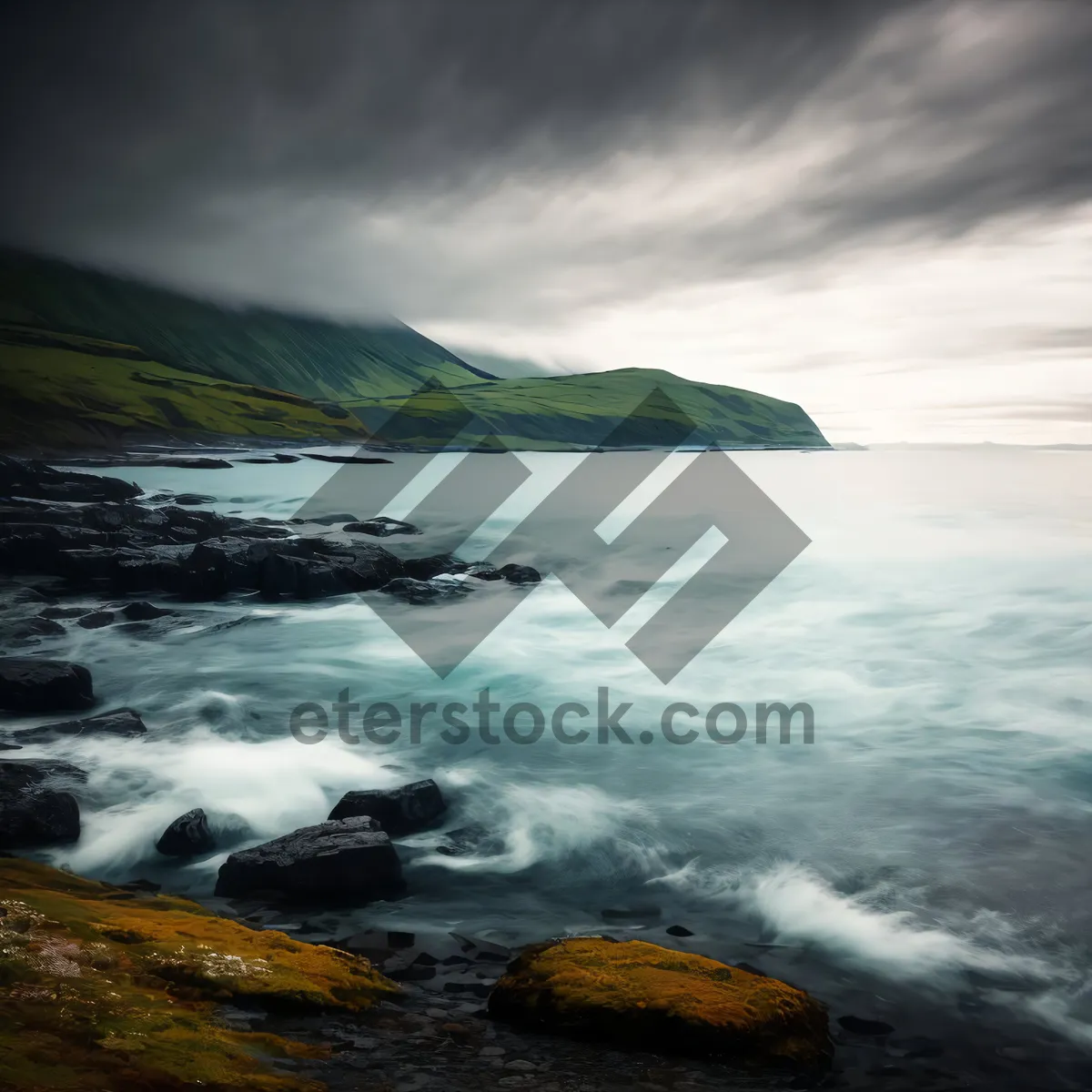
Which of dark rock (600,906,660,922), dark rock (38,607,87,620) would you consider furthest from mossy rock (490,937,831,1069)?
dark rock (38,607,87,620)

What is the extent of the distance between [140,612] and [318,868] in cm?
2121

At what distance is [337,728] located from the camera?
19.8 metres

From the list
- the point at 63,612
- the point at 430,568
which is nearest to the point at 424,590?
the point at 430,568

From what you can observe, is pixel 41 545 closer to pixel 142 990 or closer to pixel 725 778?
pixel 725 778

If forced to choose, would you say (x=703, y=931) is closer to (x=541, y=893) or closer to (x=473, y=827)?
(x=541, y=893)

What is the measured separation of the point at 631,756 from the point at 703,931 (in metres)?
7.88

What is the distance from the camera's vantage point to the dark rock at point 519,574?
3866 cm

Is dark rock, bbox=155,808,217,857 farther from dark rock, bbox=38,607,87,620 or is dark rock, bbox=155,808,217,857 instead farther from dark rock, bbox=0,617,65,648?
dark rock, bbox=38,607,87,620

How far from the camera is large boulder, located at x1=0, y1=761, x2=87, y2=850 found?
12336 mm

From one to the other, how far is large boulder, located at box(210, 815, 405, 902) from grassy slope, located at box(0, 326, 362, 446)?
408 feet

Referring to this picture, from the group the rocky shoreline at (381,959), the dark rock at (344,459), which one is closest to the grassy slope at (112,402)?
the dark rock at (344,459)

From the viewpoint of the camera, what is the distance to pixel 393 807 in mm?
13578

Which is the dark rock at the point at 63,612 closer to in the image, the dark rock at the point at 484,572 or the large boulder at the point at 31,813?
the dark rock at the point at 484,572

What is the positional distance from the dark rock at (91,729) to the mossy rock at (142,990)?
24.5ft
